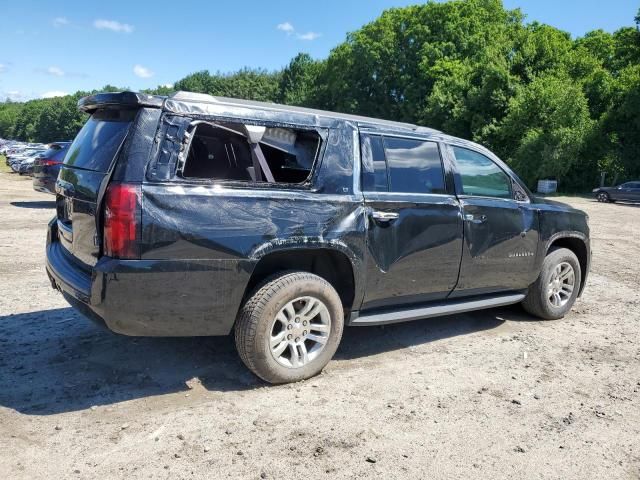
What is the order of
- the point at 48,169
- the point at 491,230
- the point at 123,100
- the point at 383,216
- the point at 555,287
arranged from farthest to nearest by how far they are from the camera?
the point at 48,169 < the point at 555,287 < the point at 491,230 < the point at 383,216 < the point at 123,100

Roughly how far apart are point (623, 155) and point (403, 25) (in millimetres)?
23439

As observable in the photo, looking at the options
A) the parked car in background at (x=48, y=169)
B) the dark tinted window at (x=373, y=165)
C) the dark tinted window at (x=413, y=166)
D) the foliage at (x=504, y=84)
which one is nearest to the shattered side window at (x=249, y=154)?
the dark tinted window at (x=373, y=165)

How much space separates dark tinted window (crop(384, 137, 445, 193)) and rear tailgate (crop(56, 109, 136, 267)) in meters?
1.99

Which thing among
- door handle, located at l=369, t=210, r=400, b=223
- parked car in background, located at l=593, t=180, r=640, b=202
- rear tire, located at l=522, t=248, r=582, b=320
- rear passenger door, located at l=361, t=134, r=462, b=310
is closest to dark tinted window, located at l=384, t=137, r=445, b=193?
rear passenger door, located at l=361, t=134, r=462, b=310

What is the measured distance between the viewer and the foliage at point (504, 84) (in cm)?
3428

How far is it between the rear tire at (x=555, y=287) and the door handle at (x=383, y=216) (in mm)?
2203

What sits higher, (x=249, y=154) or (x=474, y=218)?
(x=249, y=154)

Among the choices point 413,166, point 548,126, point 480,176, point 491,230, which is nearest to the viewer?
point 413,166

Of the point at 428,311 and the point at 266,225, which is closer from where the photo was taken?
the point at 266,225

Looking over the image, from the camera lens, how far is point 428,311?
4.51m


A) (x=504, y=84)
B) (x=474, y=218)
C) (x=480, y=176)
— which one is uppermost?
(x=504, y=84)

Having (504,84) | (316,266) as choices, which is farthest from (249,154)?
(504,84)

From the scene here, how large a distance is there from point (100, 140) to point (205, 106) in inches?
31.5

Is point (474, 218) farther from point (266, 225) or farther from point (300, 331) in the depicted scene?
point (266, 225)
